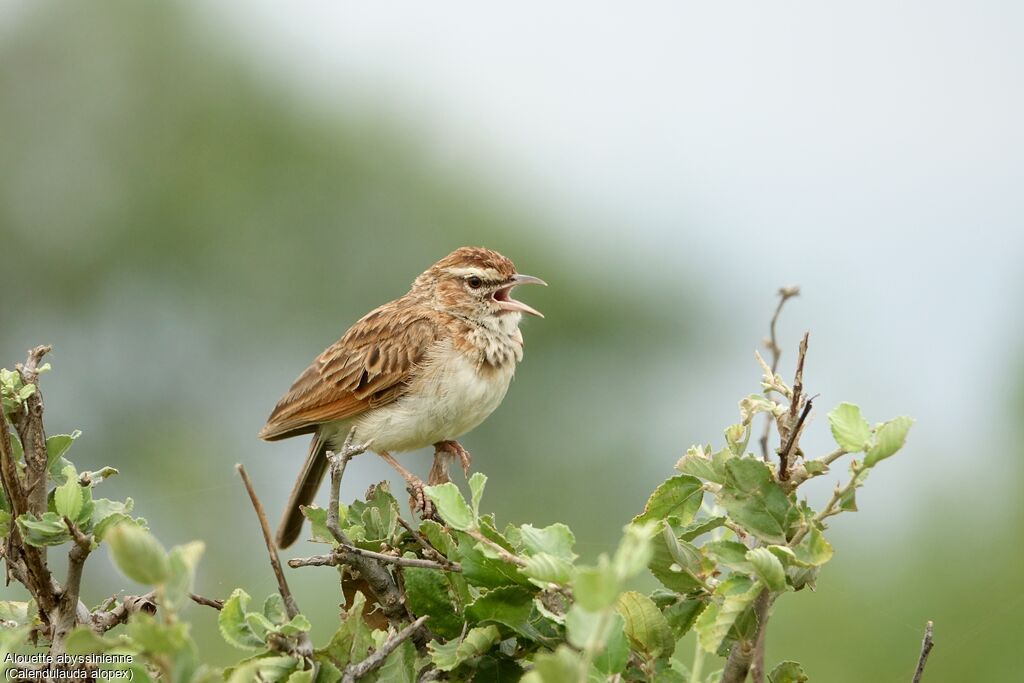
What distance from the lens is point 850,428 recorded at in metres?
1.99

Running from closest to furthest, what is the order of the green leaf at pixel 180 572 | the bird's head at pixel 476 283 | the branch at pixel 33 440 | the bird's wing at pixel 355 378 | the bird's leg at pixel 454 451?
the green leaf at pixel 180 572
the branch at pixel 33 440
the bird's leg at pixel 454 451
the bird's wing at pixel 355 378
the bird's head at pixel 476 283

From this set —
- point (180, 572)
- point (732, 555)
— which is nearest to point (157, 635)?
point (180, 572)

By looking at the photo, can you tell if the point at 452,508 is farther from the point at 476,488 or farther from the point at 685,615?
the point at 685,615

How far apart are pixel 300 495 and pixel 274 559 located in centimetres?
298

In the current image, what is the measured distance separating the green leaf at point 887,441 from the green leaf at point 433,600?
0.80 m

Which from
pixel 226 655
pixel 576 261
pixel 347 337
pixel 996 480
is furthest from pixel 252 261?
pixel 347 337

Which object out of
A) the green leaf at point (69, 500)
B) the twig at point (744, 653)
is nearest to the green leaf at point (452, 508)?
the twig at point (744, 653)

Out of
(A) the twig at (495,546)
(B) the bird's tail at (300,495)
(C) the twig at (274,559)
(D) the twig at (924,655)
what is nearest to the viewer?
(C) the twig at (274,559)

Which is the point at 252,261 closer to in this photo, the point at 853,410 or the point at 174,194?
the point at 174,194

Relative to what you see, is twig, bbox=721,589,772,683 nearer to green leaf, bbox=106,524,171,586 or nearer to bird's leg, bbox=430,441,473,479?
green leaf, bbox=106,524,171,586

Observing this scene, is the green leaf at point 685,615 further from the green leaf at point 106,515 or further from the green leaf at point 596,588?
the green leaf at point 106,515

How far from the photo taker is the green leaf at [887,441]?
195 centimetres

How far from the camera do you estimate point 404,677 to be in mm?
2088

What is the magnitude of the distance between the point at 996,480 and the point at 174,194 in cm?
2454
